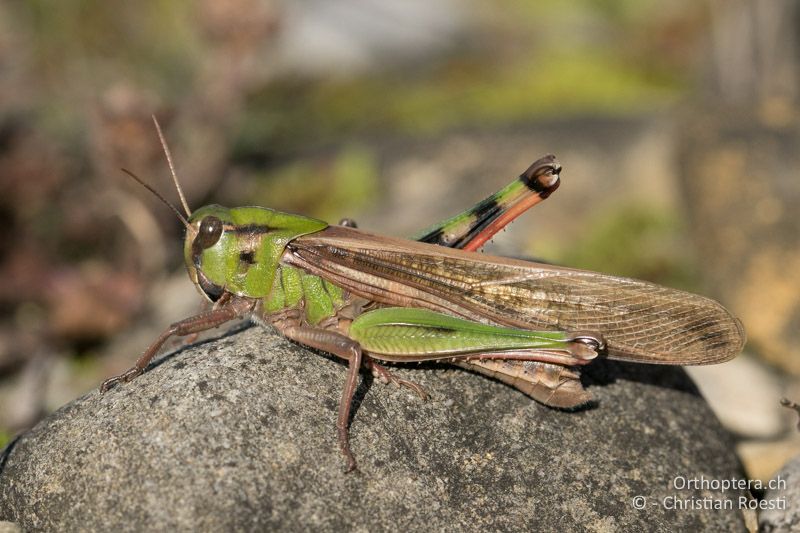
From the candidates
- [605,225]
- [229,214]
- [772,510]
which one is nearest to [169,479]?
[229,214]

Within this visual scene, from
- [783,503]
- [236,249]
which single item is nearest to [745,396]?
[783,503]

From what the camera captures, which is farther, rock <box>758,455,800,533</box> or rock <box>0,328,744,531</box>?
rock <box>758,455,800,533</box>

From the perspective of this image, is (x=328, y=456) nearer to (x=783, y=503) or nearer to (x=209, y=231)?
(x=209, y=231)

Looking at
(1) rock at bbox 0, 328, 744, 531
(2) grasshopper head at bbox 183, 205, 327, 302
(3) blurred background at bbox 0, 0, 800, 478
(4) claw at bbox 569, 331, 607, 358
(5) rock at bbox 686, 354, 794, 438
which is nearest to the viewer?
(1) rock at bbox 0, 328, 744, 531

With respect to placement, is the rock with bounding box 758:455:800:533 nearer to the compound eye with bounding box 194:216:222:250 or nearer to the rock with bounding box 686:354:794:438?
the rock with bounding box 686:354:794:438

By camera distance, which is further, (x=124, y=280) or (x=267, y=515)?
(x=124, y=280)

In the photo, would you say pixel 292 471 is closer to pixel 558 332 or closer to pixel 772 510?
pixel 558 332

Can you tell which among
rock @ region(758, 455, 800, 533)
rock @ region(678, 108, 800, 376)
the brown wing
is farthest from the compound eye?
rock @ region(678, 108, 800, 376)
